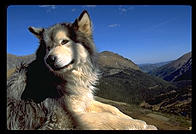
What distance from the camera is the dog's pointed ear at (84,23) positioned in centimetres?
569

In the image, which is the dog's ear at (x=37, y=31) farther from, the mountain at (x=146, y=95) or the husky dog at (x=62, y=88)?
the mountain at (x=146, y=95)

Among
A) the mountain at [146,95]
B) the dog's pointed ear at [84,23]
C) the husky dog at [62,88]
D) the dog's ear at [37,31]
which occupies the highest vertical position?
the dog's pointed ear at [84,23]

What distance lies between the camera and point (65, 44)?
5441 mm

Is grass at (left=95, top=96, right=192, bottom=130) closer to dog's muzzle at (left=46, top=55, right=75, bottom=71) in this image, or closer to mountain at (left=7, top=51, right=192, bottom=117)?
dog's muzzle at (left=46, top=55, right=75, bottom=71)

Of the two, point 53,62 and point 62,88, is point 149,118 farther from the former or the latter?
point 53,62

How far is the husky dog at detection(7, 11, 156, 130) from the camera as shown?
15.8 ft

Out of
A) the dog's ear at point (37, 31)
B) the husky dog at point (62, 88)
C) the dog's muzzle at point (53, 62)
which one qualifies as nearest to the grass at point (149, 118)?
the husky dog at point (62, 88)

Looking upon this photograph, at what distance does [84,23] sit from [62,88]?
1768mm

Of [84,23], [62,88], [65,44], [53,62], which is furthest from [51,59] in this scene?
[84,23]

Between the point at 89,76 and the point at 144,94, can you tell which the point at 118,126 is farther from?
the point at 144,94

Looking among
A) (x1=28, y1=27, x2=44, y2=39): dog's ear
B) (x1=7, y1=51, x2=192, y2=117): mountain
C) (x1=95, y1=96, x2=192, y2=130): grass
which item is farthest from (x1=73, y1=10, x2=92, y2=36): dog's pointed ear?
(x1=7, y1=51, x2=192, y2=117): mountain

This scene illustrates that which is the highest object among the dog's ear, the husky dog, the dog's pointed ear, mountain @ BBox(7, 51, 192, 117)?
the dog's pointed ear

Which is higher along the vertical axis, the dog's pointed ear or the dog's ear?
the dog's pointed ear
